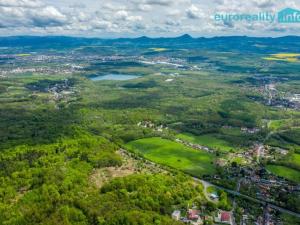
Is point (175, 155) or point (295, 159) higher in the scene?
point (175, 155)

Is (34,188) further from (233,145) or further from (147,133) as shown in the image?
(233,145)

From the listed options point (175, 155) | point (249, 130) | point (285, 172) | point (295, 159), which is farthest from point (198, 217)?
point (249, 130)

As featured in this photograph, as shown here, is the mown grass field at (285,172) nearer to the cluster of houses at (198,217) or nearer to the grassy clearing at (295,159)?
the grassy clearing at (295,159)

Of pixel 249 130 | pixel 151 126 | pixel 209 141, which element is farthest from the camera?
pixel 151 126

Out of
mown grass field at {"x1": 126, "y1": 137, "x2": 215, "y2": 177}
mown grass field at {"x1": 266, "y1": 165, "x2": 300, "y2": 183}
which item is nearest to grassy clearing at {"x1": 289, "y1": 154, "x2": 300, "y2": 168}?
mown grass field at {"x1": 266, "y1": 165, "x2": 300, "y2": 183}

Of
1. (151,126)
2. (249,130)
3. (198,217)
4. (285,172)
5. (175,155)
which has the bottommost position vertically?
(285,172)

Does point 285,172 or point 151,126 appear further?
point 151,126

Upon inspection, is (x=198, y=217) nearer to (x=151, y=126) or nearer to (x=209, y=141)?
(x=209, y=141)

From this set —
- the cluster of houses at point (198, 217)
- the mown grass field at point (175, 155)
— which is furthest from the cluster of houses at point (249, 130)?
the cluster of houses at point (198, 217)
